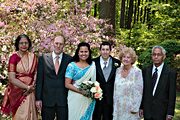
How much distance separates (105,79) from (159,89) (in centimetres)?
88

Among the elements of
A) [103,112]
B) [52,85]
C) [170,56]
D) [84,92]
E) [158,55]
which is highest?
[158,55]

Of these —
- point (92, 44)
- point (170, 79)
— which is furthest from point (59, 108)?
point (92, 44)

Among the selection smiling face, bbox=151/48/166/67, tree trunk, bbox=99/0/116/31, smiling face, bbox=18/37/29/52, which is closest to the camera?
smiling face, bbox=151/48/166/67

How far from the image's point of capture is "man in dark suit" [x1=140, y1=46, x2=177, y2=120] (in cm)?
527

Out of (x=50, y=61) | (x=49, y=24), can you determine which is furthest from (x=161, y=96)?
(x=49, y=24)

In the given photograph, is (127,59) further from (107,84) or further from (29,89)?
(29,89)

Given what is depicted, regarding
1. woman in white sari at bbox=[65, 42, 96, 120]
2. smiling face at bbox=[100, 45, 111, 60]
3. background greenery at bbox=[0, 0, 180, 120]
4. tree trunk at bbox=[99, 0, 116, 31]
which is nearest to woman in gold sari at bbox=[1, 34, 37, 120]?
woman in white sari at bbox=[65, 42, 96, 120]

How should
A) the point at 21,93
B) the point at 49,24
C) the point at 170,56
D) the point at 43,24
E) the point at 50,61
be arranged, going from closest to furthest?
the point at 50,61 < the point at 21,93 < the point at 43,24 < the point at 49,24 < the point at 170,56

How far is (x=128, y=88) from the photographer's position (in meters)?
5.48

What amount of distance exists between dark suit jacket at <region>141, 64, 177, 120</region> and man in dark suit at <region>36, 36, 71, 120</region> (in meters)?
1.25

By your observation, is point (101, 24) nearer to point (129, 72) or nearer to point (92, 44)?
point (92, 44)

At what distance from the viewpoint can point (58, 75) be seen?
5.46m

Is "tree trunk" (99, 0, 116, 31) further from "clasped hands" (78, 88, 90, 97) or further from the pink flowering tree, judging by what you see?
"clasped hands" (78, 88, 90, 97)

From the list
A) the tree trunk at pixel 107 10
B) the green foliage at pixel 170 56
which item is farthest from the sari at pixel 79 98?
the green foliage at pixel 170 56
